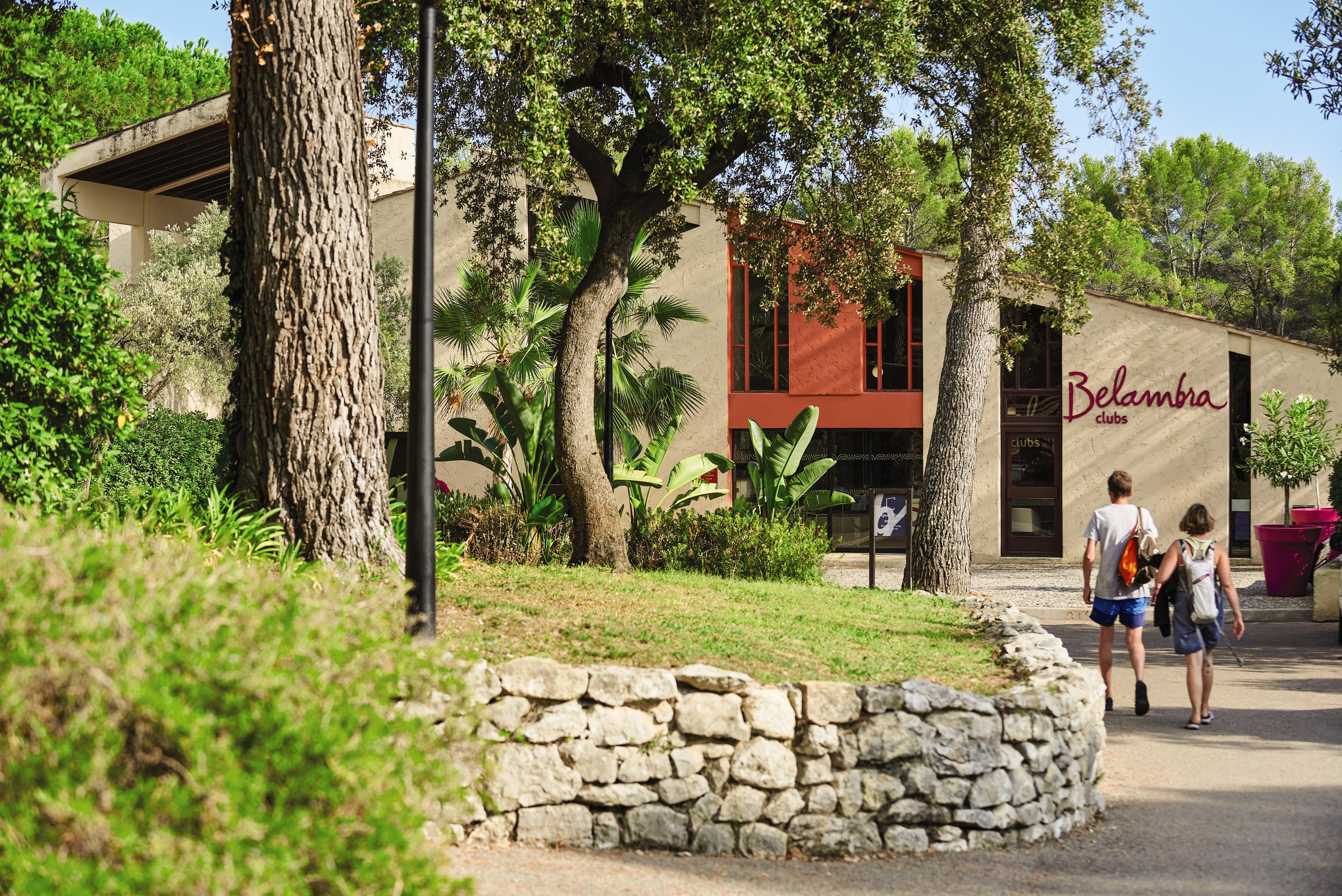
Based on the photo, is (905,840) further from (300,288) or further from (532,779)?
(300,288)

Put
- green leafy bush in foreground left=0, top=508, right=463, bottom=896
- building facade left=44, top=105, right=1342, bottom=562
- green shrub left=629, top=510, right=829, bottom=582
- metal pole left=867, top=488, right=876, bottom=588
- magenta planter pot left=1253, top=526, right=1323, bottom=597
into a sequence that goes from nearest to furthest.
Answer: green leafy bush in foreground left=0, top=508, right=463, bottom=896, green shrub left=629, top=510, right=829, bottom=582, metal pole left=867, top=488, right=876, bottom=588, magenta planter pot left=1253, top=526, right=1323, bottom=597, building facade left=44, top=105, right=1342, bottom=562

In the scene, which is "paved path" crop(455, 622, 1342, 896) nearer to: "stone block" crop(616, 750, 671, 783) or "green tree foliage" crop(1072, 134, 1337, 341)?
"stone block" crop(616, 750, 671, 783)

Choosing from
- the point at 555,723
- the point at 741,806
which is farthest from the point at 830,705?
the point at 555,723

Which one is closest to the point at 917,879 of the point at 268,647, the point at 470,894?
the point at 470,894

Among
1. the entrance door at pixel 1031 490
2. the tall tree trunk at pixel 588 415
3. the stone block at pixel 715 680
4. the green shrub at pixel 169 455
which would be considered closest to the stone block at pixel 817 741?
the stone block at pixel 715 680

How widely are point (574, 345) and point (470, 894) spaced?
8.53 m

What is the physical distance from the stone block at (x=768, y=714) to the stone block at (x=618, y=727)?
51 centimetres

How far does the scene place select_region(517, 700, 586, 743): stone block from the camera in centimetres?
558

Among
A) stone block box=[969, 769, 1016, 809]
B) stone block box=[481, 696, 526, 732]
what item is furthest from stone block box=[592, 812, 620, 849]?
stone block box=[969, 769, 1016, 809]

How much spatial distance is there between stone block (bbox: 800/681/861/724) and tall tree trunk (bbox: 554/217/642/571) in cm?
572

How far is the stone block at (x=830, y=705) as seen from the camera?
5762 mm

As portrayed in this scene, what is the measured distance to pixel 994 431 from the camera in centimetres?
2409

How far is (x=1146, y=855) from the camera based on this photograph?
5723 mm

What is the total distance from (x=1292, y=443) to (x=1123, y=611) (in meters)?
15.0
